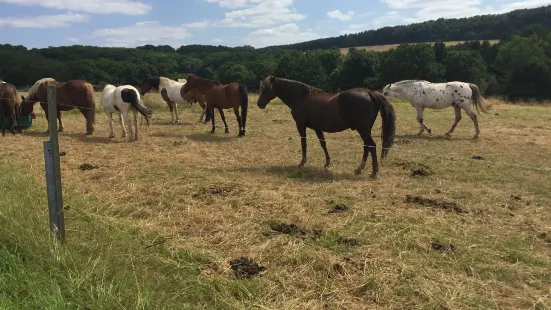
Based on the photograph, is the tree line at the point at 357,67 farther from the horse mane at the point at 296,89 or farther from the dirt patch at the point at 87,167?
the horse mane at the point at 296,89

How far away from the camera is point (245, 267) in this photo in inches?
137

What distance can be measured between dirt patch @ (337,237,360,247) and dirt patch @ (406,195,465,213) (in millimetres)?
1691

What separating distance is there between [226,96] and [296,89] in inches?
158

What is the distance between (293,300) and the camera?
2963mm

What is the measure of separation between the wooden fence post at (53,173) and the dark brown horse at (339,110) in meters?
4.59

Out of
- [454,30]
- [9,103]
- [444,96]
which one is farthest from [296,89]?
[454,30]

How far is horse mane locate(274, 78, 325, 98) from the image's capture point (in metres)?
7.55

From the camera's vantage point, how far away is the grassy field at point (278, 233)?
2994 mm

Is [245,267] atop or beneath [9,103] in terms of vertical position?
beneath

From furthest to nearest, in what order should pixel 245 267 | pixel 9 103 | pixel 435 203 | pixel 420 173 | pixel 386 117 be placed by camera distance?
pixel 9 103
pixel 420 173
pixel 386 117
pixel 435 203
pixel 245 267

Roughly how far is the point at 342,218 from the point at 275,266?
148 cm

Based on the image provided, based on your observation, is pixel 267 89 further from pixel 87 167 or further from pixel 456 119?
pixel 456 119

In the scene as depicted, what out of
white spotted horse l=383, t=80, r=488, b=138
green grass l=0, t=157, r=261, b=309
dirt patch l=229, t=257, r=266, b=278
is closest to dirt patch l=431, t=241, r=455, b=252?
dirt patch l=229, t=257, r=266, b=278

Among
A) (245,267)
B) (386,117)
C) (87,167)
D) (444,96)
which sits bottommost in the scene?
(245,267)
